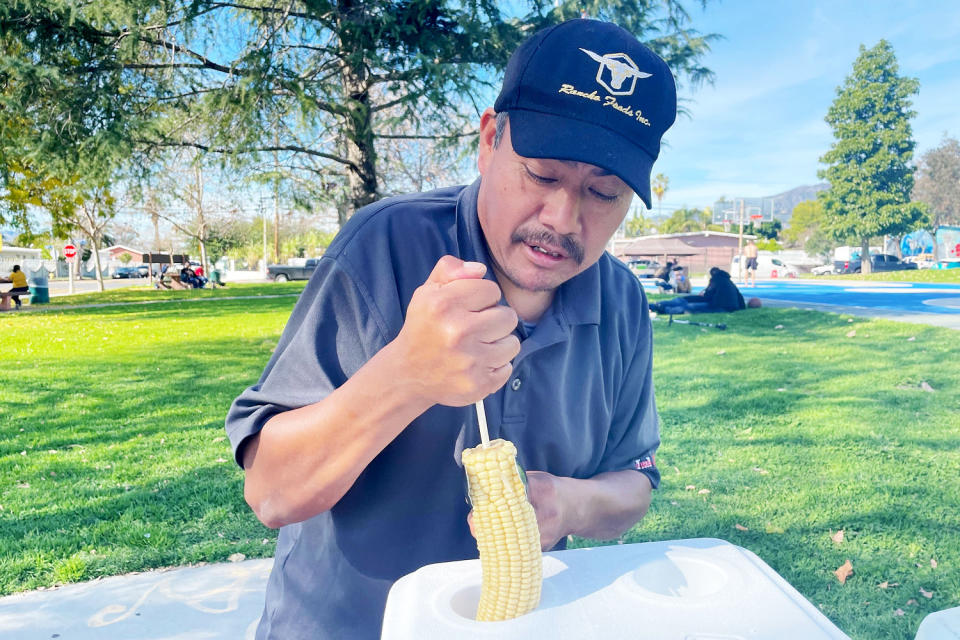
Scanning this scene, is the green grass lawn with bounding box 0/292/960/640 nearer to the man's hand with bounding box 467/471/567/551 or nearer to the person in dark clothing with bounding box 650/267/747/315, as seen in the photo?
the man's hand with bounding box 467/471/567/551

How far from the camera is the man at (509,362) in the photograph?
3.73 ft

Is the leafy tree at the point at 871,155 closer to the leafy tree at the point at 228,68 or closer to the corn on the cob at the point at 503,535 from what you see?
the leafy tree at the point at 228,68

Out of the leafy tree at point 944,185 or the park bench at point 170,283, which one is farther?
the leafy tree at point 944,185

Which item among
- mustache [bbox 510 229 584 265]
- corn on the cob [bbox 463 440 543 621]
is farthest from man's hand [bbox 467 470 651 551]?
mustache [bbox 510 229 584 265]

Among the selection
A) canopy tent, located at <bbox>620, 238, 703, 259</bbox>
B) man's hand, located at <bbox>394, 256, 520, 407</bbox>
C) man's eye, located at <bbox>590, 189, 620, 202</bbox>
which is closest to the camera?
man's hand, located at <bbox>394, 256, 520, 407</bbox>

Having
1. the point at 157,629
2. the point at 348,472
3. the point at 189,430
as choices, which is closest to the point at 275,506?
the point at 348,472

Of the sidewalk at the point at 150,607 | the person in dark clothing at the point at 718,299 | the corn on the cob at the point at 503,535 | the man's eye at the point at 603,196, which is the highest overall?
the man's eye at the point at 603,196

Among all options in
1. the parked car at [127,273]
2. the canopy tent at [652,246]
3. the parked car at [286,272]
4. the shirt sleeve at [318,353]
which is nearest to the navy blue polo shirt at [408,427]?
the shirt sleeve at [318,353]

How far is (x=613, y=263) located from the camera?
1592 mm

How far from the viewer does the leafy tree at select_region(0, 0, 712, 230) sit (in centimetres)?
732

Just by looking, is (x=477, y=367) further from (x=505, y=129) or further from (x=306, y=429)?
(x=505, y=129)

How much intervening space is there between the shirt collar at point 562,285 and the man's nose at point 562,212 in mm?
183

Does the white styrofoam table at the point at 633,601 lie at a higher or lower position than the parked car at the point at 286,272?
lower

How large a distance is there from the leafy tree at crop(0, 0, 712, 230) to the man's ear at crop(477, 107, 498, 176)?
20.5 ft
